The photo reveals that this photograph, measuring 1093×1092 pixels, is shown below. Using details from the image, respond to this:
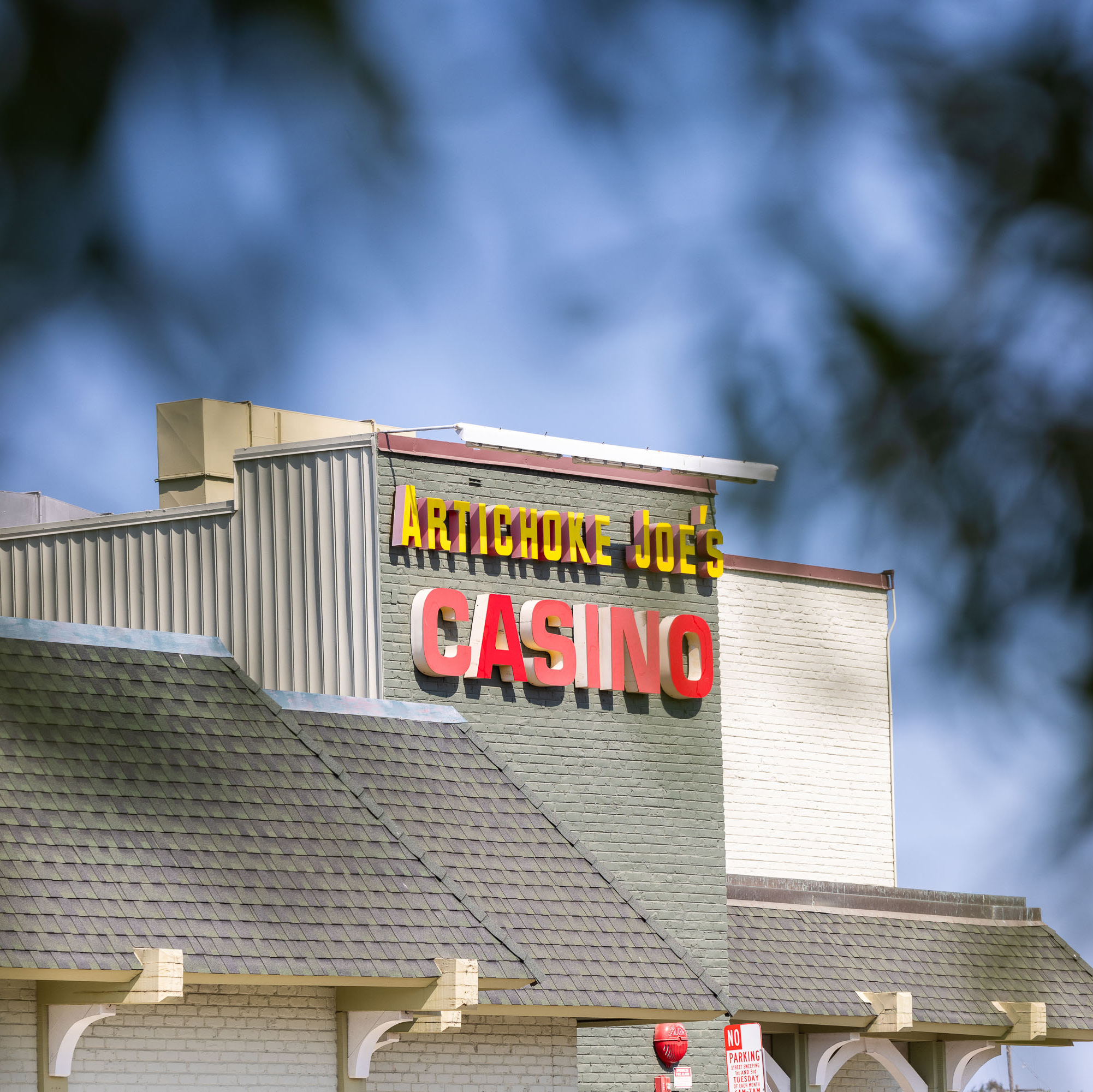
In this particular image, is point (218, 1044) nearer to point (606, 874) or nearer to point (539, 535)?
point (606, 874)

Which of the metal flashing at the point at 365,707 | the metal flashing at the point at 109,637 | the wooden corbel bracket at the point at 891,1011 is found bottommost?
the wooden corbel bracket at the point at 891,1011

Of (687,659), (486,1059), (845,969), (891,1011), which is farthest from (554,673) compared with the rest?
(486,1059)

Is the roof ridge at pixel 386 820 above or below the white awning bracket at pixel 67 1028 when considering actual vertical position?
above

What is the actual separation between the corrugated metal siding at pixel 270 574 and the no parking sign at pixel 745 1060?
596 cm

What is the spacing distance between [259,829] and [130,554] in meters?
7.93

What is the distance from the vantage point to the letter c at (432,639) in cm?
1830

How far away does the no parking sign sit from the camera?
1312 cm

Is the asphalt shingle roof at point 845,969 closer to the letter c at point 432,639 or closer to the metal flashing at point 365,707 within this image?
the letter c at point 432,639

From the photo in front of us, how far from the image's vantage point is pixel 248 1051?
12445mm

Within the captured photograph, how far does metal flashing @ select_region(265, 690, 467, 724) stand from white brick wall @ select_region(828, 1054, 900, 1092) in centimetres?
902

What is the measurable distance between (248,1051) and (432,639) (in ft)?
21.4

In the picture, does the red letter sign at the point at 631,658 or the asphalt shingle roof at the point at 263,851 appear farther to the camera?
the red letter sign at the point at 631,658

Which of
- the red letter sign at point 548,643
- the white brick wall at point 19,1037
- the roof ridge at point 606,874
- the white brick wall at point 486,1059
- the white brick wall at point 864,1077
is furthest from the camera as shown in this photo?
the white brick wall at point 864,1077

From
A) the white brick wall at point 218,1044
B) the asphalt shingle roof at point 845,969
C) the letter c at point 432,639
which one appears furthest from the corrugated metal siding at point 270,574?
the white brick wall at point 218,1044
